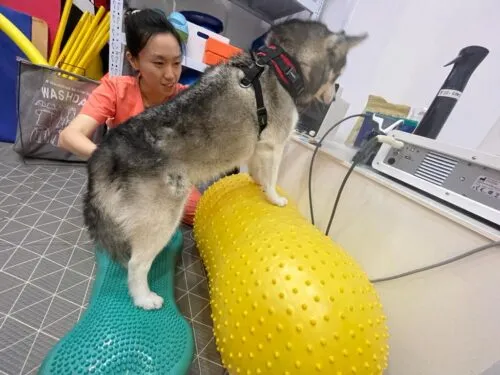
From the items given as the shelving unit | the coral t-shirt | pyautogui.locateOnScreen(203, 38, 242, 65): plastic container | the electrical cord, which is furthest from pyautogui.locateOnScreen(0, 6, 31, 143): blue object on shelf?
the electrical cord

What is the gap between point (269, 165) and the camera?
115cm

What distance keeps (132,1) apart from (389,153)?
92.9 inches

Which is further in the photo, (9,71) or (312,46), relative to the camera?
(9,71)

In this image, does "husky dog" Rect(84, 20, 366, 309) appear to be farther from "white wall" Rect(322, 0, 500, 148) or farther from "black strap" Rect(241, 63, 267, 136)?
"white wall" Rect(322, 0, 500, 148)

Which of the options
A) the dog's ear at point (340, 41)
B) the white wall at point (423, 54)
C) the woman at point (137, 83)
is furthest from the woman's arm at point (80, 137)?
the white wall at point (423, 54)

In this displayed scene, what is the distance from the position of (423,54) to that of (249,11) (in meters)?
1.67

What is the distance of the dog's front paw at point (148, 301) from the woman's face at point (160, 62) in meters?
1.09

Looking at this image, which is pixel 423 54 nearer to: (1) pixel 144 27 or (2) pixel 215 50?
(2) pixel 215 50

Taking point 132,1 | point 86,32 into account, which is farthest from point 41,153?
point 132,1

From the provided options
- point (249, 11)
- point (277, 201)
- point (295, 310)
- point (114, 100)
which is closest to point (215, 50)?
point (114, 100)

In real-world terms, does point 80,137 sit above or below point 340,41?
below

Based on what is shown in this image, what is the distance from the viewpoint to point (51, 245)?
3.84 ft

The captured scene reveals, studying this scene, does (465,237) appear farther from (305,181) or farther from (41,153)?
(41,153)

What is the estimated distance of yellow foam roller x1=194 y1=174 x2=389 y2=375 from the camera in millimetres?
568
